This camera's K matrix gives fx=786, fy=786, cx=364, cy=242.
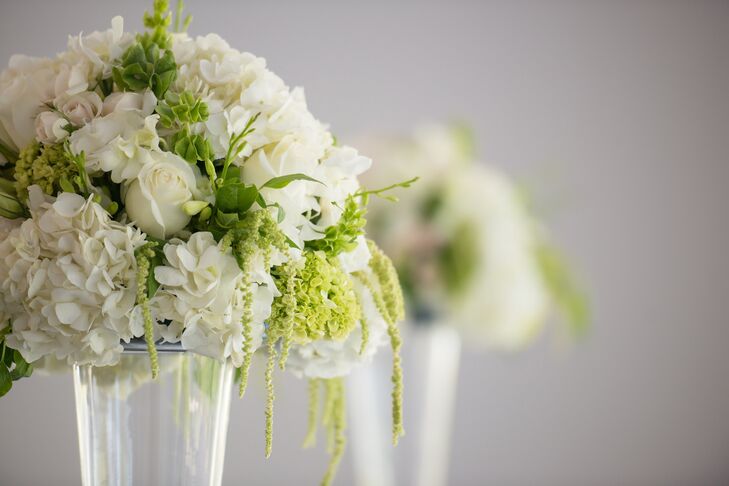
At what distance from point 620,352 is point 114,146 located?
2.11 metres

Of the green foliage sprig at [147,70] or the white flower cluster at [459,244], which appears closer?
the green foliage sprig at [147,70]

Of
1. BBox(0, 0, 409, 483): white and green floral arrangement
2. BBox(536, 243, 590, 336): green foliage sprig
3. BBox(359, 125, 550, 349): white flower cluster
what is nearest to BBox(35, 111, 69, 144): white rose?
BBox(0, 0, 409, 483): white and green floral arrangement

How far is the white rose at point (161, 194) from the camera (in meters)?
0.60

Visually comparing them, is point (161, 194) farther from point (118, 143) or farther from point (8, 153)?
point (8, 153)

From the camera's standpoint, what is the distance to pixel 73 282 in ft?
1.91

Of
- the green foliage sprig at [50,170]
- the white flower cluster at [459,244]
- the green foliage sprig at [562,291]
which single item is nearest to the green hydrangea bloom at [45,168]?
the green foliage sprig at [50,170]

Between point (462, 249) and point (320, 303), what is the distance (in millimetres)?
930

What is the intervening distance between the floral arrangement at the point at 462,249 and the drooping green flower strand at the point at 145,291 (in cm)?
98

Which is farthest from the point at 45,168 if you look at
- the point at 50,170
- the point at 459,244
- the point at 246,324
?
the point at 459,244

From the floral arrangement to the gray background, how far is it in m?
0.67

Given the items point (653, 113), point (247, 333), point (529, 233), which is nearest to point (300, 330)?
point (247, 333)

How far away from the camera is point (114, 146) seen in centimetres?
61

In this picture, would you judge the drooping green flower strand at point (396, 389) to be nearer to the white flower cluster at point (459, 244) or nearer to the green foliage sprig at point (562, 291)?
the white flower cluster at point (459, 244)

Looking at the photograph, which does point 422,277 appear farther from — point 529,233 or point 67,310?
point 67,310
